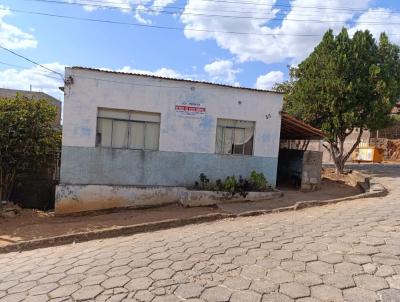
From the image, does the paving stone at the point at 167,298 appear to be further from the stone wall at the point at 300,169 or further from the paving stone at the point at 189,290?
the stone wall at the point at 300,169

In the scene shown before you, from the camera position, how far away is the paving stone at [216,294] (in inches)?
157

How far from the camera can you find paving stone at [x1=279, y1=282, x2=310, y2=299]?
13.0ft

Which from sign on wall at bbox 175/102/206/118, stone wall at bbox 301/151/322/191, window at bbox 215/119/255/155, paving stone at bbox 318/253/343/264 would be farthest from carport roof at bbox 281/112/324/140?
paving stone at bbox 318/253/343/264

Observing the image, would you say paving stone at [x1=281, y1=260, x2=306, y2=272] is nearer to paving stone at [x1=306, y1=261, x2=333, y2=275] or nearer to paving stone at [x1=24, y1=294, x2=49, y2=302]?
paving stone at [x1=306, y1=261, x2=333, y2=275]

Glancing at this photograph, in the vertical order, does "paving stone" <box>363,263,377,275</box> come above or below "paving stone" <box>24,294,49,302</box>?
above

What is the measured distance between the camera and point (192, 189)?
37.1 feet

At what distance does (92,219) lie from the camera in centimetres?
1020

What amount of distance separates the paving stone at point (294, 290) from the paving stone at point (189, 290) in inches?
38.0

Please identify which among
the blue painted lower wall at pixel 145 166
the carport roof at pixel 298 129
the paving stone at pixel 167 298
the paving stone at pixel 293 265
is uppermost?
the carport roof at pixel 298 129

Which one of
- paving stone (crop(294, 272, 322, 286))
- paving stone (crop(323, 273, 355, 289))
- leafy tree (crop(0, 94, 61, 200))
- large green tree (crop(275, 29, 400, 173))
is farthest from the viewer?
large green tree (crop(275, 29, 400, 173))

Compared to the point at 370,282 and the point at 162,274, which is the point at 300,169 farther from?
the point at 162,274

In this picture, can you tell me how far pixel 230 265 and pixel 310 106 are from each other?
12.6 meters

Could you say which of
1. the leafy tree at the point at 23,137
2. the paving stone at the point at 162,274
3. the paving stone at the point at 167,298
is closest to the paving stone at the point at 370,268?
the paving stone at the point at 167,298

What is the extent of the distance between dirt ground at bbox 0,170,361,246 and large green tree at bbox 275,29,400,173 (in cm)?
510
